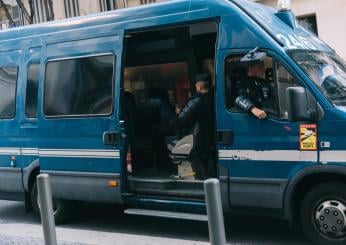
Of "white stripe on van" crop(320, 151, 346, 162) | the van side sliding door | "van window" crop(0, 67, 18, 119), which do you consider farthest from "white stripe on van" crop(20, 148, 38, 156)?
"white stripe on van" crop(320, 151, 346, 162)

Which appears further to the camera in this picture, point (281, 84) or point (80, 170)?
point (80, 170)

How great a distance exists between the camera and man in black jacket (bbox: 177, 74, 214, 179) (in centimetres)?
721

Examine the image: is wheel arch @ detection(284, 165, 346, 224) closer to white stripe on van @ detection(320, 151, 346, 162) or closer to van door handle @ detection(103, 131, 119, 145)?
white stripe on van @ detection(320, 151, 346, 162)

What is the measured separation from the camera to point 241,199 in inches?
252

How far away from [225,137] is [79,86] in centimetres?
242

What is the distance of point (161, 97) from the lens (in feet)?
30.1

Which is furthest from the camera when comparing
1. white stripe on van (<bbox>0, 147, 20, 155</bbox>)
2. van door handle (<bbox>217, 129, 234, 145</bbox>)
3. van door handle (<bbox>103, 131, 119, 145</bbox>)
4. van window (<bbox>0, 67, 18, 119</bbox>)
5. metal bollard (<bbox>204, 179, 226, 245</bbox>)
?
van window (<bbox>0, 67, 18, 119</bbox>)

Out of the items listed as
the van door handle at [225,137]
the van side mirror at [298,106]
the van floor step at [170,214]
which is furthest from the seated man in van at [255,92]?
the van floor step at [170,214]

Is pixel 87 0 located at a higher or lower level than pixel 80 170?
higher

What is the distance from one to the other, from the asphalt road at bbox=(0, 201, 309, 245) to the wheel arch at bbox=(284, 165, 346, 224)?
0.59 metres

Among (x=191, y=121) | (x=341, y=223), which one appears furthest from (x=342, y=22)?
(x=341, y=223)

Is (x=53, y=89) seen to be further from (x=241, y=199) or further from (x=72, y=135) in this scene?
(x=241, y=199)

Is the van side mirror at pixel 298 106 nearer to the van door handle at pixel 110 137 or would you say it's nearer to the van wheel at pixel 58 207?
the van door handle at pixel 110 137

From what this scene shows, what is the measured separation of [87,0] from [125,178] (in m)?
16.8
